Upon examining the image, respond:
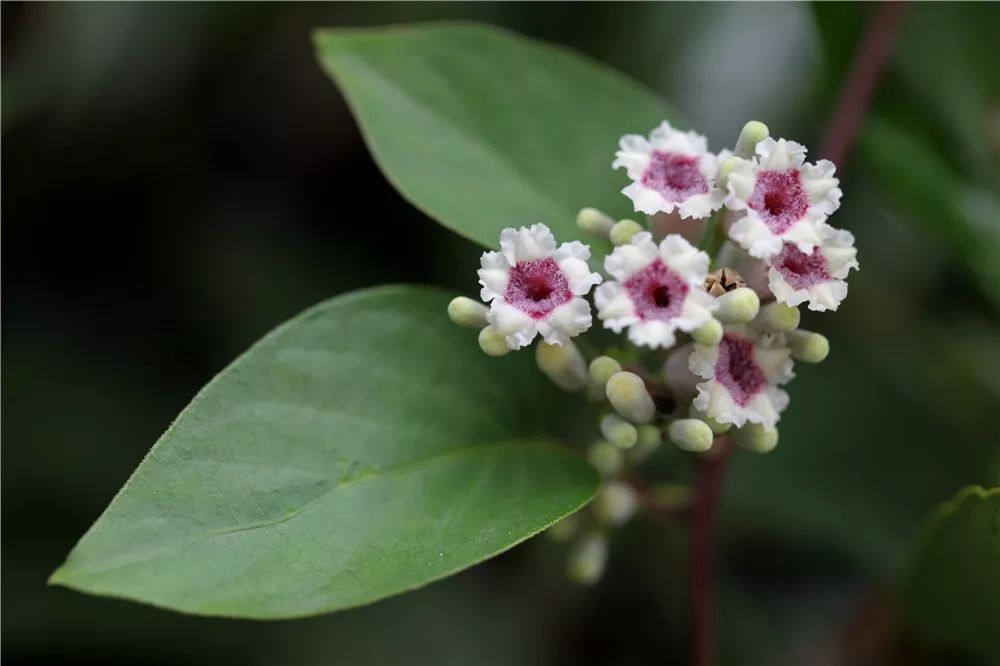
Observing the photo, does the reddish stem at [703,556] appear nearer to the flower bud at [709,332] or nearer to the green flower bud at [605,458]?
the green flower bud at [605,458]

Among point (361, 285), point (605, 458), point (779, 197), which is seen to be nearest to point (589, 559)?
point (605, 458)

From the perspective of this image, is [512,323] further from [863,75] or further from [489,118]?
[863,75]

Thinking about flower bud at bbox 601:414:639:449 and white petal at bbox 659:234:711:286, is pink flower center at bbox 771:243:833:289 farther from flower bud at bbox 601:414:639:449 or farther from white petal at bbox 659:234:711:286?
flower bud at bbox 601:414:639:449

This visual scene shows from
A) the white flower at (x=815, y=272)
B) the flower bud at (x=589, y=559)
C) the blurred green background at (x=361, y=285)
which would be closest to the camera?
the white flower at (x=815, y=272)

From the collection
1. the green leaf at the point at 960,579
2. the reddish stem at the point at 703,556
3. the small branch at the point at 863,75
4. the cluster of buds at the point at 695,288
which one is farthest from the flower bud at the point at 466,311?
the small branch at the point at 863,75

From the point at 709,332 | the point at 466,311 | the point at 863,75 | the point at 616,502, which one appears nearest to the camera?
the point at 709,332

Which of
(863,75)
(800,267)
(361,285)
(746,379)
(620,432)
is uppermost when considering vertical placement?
(863,75)
